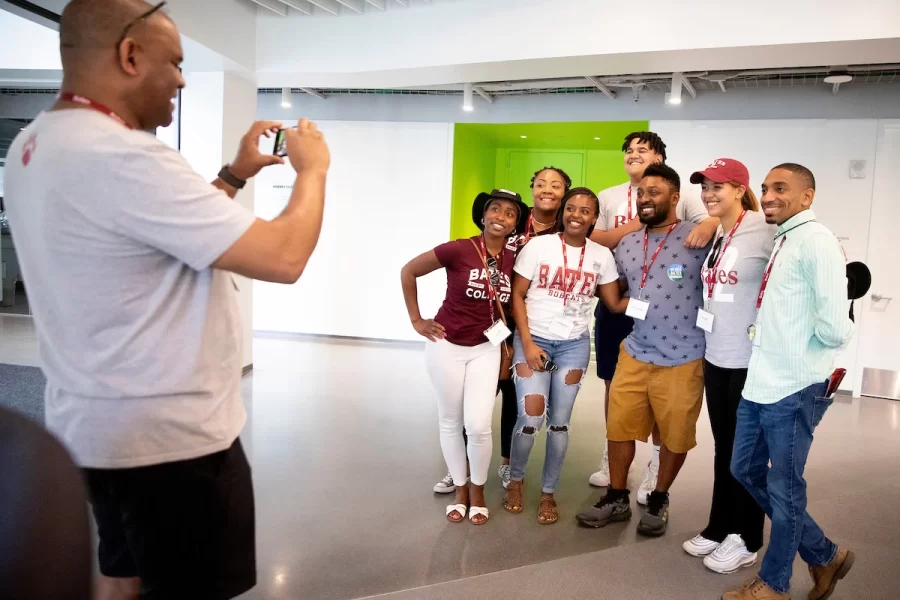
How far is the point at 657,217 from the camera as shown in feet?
9.87

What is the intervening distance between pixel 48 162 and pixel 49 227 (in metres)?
0.10

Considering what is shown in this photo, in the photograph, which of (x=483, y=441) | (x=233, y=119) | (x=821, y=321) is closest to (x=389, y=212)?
(x=233, y=119)

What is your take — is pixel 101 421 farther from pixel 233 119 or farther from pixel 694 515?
pixel 233 119

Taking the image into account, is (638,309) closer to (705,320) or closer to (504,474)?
(705,320)

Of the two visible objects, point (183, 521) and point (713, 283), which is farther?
point (713, 283)

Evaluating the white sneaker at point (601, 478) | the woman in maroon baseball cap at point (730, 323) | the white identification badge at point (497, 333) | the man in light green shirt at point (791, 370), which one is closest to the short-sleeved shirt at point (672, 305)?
the woman in maroon baseball cap at point (730, 323)

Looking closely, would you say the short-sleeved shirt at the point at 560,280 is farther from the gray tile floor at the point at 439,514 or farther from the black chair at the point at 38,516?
the black chair at the point at 38,516

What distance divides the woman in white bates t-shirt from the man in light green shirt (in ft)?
2.86

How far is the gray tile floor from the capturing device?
102 inches

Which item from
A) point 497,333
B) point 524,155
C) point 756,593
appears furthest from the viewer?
point 524,155

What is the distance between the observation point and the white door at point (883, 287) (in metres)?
6.43

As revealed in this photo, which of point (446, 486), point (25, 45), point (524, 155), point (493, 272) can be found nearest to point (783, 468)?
point (493, 272)

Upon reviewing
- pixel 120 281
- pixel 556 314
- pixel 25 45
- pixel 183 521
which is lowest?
pixel 183 521

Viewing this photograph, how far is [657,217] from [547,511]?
1.53 metres
